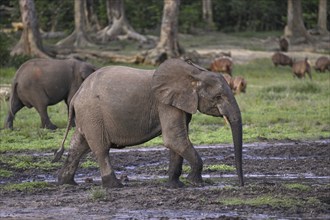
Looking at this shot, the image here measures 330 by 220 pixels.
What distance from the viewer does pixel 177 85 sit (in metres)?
12.1

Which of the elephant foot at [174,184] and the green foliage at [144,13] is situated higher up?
the elephant foot at [174,184]

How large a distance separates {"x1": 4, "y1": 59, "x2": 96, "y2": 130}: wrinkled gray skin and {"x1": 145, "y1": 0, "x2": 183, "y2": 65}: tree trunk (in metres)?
13.9

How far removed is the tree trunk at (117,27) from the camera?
4112 cm

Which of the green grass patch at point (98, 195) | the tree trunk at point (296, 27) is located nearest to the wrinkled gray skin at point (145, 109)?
the green grass patch at point (98, 195)

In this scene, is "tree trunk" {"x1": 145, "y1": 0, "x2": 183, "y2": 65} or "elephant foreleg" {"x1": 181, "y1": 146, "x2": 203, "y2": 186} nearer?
"elephant foreleg" {"x1": 181, "y1": 146, "x2": 203, "y2": 186}

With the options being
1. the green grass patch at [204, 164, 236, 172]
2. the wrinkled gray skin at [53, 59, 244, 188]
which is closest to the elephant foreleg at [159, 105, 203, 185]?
the wrinkled gray skin at [53, 59, 244, 188]

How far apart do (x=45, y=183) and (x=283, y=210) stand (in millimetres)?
3552

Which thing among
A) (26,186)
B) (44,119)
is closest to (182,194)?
(26,186)

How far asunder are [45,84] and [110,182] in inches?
317

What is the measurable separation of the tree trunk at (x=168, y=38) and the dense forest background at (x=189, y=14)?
1189 cm

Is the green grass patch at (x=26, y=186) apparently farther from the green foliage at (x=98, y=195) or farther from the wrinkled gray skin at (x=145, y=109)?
the green foliage at (x=98, y=195)

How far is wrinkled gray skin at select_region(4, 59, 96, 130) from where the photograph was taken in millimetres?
19828

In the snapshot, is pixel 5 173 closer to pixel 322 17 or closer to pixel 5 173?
pixel 5 173

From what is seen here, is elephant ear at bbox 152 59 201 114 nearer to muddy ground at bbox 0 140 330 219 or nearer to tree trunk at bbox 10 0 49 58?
muddy ground at bbox 0 140 330 219
